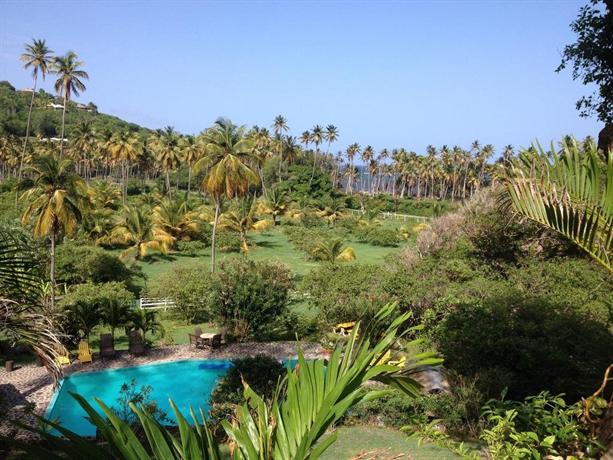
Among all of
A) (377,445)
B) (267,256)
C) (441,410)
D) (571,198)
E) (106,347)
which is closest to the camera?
(571,198)

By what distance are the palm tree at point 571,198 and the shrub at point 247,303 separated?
1506cm

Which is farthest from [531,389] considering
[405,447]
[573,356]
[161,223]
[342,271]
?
[161,223]

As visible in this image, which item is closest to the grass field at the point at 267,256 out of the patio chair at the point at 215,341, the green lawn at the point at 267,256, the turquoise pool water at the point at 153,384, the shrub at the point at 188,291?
the green lawn at the point at 267,256

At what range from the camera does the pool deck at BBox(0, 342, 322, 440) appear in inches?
442

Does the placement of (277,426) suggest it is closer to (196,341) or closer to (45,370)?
(45,370)

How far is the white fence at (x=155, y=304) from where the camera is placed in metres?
22.4

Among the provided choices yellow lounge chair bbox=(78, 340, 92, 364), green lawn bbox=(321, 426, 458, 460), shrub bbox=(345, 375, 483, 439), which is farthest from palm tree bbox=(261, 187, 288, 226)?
green lawn bbox=(321, 426, 458, 460)

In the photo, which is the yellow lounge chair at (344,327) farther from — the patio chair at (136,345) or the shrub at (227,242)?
the shrub at (227,242)

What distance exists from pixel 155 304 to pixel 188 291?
2.02m

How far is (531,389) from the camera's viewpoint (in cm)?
1163

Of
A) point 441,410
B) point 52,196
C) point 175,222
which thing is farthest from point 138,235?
point 441,410

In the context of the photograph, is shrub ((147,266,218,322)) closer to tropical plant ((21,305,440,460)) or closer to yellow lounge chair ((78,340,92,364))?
yellow lounge chair ((78,340,92,364))

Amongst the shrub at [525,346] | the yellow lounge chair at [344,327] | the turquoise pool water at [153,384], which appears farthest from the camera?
the yellow lounge chair at [344,327]

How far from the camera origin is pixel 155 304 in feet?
73.8
